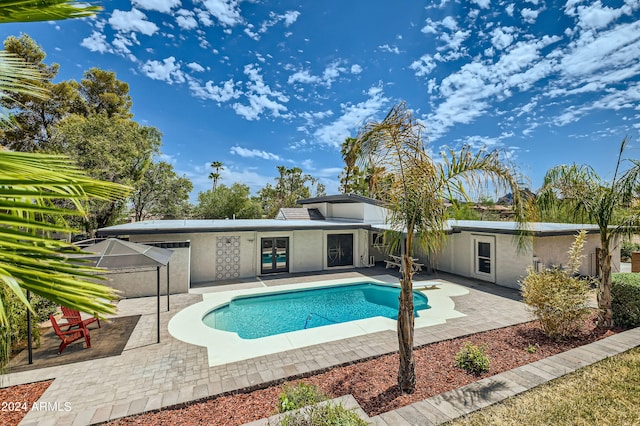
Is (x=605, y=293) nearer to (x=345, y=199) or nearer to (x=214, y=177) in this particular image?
(x=345, y=199)

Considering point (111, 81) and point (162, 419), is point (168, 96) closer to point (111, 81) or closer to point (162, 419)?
point (111, 81)

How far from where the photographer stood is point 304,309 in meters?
10.9

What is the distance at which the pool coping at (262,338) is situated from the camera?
678cm

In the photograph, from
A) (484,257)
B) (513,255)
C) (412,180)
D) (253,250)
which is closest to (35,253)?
(412,180)

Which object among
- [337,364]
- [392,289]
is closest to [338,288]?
[392,289]

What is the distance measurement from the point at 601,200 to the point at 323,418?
831 cm

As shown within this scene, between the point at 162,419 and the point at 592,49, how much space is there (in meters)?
17.1

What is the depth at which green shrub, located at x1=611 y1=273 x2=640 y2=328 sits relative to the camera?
7.24m

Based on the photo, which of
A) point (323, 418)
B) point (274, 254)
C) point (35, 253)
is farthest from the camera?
point (274, 254)

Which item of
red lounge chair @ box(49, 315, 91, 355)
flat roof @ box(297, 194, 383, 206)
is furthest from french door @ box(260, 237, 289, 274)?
red lounge chair @ box(49, 315, 91, 355)

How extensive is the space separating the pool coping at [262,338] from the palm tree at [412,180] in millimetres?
2975

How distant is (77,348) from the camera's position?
6.88m

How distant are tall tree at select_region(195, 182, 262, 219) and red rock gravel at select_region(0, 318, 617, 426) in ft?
104

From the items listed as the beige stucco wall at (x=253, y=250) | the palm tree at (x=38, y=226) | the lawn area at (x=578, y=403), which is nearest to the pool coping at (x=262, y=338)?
the beige stucco wall at (x=253, y=250)
